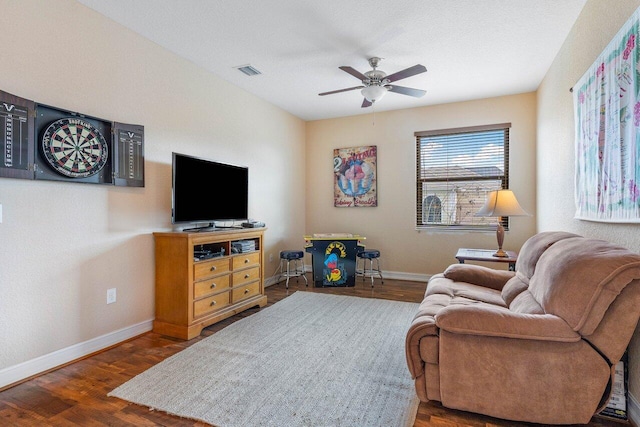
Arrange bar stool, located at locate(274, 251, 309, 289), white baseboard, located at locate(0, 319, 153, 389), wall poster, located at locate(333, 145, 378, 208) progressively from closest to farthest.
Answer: white baseboard, located at locate(0, 319, 153, 389), bar stool, located at locate(274, 251, 309, 289), wall poster, located at locate(333, 145, 378, 208)

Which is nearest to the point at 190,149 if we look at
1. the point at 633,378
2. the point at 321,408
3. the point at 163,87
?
the point at 163,87

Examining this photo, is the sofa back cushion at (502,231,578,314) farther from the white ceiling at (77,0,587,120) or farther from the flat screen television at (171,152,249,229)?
the flat screen television at (171,152,249,229)

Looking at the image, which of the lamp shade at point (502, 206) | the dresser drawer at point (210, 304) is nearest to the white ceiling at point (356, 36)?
the lamp shade at point (502, 206)

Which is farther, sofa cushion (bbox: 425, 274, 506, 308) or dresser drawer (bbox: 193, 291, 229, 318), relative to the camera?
dresser drawer (bbox: 193, 291, 229, 318)

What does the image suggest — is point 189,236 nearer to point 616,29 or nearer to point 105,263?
point 105,263

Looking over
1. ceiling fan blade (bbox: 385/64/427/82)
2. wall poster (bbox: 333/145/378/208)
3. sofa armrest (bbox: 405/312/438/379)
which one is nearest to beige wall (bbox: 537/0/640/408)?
sofa armrest (bbox: 405/312/438/379)

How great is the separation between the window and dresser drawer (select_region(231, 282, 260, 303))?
2671 millimetres

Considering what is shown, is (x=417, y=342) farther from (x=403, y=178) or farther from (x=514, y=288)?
(x=403, y=178)

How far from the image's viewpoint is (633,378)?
63.3 inches

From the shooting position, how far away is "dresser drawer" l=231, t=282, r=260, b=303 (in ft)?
10.8

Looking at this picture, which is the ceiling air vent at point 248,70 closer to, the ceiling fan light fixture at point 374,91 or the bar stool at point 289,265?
the ceiling fan light fixture at point 374,91

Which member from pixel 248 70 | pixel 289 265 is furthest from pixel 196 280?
pixel 248 70

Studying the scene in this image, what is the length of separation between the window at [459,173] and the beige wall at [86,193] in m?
3.08

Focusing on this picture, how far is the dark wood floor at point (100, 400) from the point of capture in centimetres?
166
